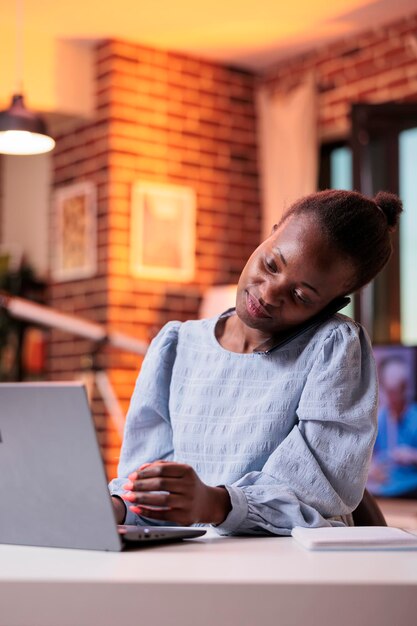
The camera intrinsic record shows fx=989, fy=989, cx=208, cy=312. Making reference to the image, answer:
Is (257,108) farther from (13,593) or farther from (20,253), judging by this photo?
(13,593)

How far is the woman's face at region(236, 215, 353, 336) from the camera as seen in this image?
4.70 feet

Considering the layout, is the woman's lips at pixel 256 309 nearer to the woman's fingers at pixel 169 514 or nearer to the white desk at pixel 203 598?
the woman's fingers at pixel 169 514

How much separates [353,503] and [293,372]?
0.20m

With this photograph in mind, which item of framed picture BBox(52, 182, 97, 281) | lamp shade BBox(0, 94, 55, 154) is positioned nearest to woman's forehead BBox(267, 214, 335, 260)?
lamp shade BBox(0, 94, 55, 154)

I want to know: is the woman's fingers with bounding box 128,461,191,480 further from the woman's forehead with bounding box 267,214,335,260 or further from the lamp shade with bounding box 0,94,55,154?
the lamp shade with bounding box 0,94,55,154

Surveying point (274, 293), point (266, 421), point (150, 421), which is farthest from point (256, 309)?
point (150, 421)

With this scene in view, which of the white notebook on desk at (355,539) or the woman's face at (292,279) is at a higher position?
the woman's face at (292,279)

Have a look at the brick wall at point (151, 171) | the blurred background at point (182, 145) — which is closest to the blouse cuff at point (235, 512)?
the blurred background at point (182, 145)

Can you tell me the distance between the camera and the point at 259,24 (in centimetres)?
484

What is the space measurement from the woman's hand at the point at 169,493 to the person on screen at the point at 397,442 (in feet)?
8.48

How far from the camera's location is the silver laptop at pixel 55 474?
1.05 metres

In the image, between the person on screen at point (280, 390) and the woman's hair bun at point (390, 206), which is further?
the woman's hair bun at point (390, 206)

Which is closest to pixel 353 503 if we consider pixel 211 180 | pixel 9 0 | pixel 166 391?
pixel 166 391

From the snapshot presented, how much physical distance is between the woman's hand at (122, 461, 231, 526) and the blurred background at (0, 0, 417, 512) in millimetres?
3326
